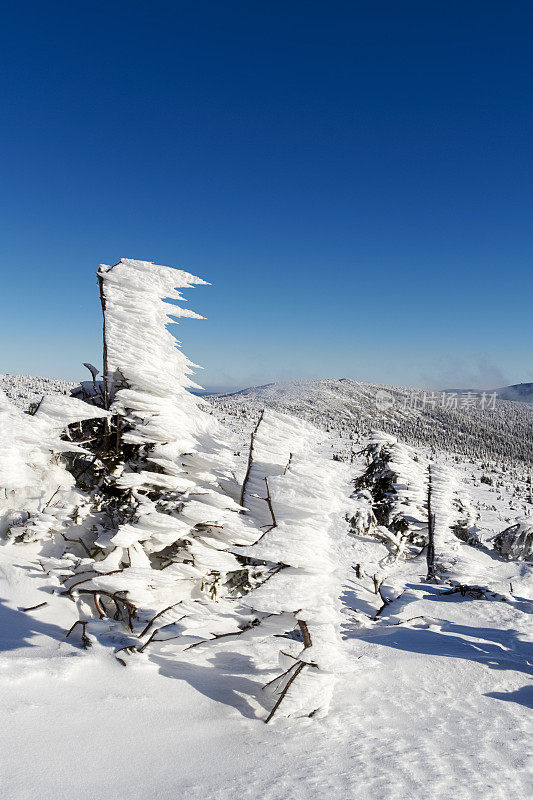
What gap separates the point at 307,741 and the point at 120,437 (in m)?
3.36

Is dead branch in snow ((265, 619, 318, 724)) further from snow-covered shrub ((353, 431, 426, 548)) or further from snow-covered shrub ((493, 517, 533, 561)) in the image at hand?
snow-covered shrub ((493, 517, 533, 561))

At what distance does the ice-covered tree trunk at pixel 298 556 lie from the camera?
2646 millimetres

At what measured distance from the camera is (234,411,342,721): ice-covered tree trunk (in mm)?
2646

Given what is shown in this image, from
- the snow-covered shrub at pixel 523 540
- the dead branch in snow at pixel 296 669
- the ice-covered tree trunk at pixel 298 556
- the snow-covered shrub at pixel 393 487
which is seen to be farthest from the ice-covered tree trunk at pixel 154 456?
the snow-covered shrub at pixel 523 540

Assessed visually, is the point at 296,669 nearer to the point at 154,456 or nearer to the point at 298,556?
the point at 298,556

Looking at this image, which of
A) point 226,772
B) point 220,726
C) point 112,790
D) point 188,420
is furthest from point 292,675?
point 188,420

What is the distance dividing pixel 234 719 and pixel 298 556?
1037 millimetres

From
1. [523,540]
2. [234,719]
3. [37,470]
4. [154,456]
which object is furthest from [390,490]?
[234,719]

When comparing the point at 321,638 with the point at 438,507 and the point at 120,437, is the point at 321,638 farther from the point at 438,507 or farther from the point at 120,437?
the point at 438,507

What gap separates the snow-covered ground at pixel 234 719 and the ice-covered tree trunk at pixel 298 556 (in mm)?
127

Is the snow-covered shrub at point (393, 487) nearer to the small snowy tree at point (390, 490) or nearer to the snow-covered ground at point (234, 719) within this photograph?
the small snowy tree at point (390, 490)

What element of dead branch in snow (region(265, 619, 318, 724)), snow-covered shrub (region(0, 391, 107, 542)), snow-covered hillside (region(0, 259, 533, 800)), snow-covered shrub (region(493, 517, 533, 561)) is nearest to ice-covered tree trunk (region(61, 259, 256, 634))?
snow-covered hillside (region(0, 259, 533, 800))

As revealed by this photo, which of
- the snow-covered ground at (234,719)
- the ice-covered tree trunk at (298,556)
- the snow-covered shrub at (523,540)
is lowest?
the snow-covered shrub at (523,540)

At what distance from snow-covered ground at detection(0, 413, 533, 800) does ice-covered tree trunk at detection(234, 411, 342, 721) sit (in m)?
0.13
